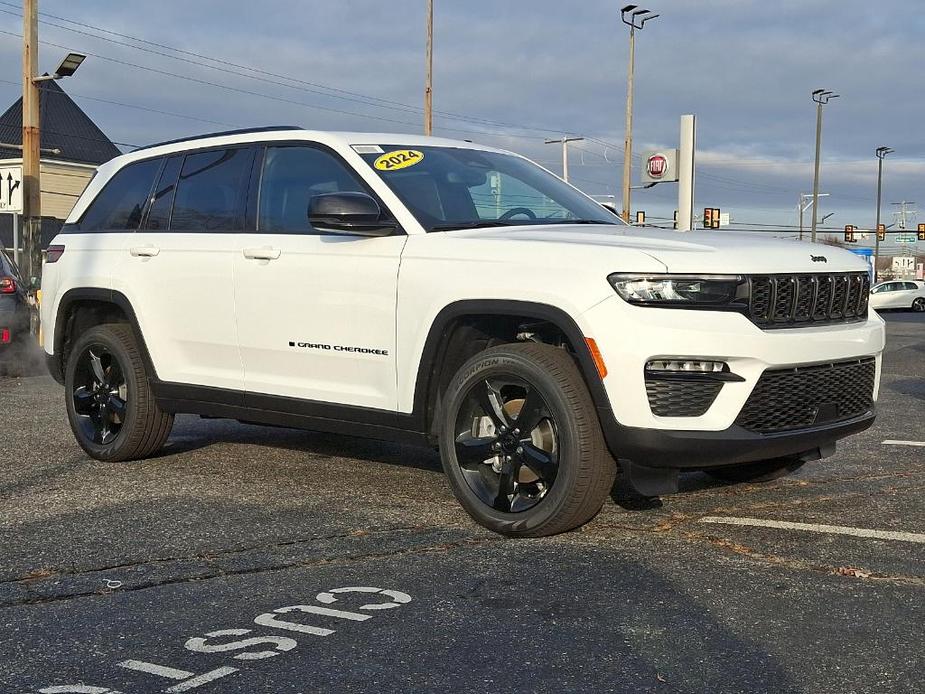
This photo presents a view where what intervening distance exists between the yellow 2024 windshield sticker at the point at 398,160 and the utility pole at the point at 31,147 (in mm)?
17688

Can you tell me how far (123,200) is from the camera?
23.7 ft

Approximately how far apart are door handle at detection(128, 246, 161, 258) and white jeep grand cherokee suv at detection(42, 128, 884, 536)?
0.02 meters

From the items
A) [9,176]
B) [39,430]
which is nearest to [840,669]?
[39,430]

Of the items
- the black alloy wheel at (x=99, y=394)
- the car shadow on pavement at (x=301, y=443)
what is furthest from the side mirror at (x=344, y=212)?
the black alloy wheel at (x=99, y=394)

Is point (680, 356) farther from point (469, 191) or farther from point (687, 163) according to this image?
point (687, 163)

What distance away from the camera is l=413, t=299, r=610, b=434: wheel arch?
477cm

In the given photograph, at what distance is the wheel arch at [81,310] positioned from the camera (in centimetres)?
693

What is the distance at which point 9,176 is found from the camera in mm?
21594

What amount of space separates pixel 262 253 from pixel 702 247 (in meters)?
2.34

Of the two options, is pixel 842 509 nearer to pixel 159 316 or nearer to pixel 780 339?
pixel 780 339

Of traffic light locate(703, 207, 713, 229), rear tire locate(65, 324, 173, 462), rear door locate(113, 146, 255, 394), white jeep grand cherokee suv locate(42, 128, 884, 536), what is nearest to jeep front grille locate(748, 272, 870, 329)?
white jeep grand cherokee suv locate(42, 128, 884, 536)

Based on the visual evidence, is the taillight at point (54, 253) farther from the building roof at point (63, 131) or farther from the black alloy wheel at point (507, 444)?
the building roof at point (63, 131)

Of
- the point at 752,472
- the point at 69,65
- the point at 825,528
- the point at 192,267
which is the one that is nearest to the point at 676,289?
the point at 825,528

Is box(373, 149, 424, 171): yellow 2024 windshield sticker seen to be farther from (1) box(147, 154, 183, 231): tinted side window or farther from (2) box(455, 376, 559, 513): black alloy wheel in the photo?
(1) box(147, 154, 183, 231): tinted side window
